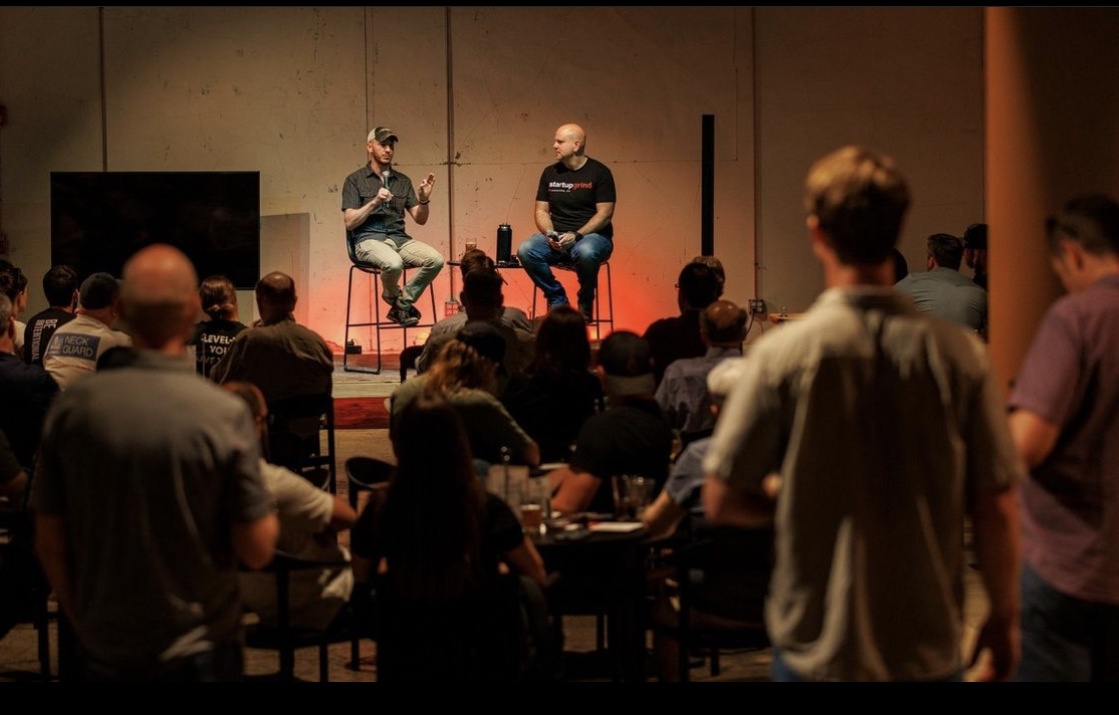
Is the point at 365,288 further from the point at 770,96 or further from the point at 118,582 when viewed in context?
the point at 118,582

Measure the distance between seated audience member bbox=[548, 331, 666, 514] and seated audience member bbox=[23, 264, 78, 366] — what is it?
3248 millimetres

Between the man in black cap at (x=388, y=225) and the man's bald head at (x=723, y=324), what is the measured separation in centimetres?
467

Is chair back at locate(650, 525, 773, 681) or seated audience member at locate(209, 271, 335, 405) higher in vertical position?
seated audience member at locate(209, 271, 335, 405)

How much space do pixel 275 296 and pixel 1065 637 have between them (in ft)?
14.0

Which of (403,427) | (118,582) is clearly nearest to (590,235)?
(403,427)

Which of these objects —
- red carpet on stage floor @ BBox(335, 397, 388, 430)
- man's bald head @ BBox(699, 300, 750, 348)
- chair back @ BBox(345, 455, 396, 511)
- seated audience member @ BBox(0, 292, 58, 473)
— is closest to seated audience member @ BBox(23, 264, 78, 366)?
seated audience member @ BBox(0, 292, 58, 473)

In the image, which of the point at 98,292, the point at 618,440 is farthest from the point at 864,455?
the point at 98,292

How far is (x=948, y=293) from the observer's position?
646cm

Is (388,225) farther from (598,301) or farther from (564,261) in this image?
(598,301)

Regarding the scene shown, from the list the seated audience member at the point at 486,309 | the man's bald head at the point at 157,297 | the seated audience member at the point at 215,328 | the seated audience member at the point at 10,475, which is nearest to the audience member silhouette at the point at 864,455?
the man's bald head at the point at 157,297

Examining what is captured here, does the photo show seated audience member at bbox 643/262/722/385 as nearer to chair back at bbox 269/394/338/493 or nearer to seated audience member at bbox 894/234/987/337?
seated audience member at bbox 894/234/987/337

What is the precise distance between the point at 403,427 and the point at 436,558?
31 centimetres

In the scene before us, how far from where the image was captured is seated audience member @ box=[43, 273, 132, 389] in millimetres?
5781

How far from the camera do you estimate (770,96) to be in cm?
1137
